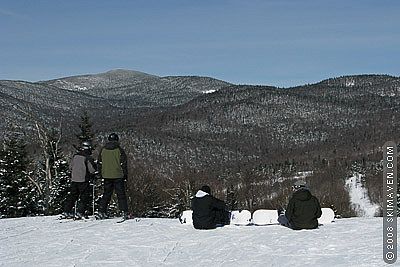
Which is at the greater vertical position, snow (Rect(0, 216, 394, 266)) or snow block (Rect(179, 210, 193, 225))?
snow block (Rect(179, 210, 193, 225))

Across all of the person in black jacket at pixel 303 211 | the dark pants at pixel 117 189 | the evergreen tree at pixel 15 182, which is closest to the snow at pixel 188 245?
the person in black jacket at pixel 303 211

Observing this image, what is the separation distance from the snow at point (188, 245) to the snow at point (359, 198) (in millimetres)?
92436

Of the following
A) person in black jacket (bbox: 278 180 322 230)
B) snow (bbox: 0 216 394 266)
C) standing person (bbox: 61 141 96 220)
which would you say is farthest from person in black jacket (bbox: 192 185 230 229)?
standing person (bbox: 61 141 96 220)

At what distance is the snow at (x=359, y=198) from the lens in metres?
109

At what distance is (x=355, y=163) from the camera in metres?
171

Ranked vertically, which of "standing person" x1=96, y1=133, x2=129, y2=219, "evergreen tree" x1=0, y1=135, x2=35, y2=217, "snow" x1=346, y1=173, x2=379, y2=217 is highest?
"standing person" x1=96, y1=133, x2=129, y2=219

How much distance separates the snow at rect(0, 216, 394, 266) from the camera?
877cm

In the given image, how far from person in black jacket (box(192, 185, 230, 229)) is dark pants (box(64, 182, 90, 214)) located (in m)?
3.00

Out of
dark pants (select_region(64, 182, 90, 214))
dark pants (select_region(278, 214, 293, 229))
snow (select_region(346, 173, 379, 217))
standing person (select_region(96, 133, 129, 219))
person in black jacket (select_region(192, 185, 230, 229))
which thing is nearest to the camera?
person in black jacket (select_region(192, 185, 230, 229))

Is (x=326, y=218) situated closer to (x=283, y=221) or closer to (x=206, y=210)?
(x=283, y=221)

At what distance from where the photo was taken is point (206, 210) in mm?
11445

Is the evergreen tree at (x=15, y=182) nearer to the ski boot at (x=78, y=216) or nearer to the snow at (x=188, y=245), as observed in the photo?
the ski boot at (x=78, y=216)

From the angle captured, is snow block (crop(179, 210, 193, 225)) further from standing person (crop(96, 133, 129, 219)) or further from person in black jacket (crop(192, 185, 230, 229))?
standing person (crop(96, 133, 129, 219))

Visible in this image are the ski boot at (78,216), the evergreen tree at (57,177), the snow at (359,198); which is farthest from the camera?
the snow at (359,198)
